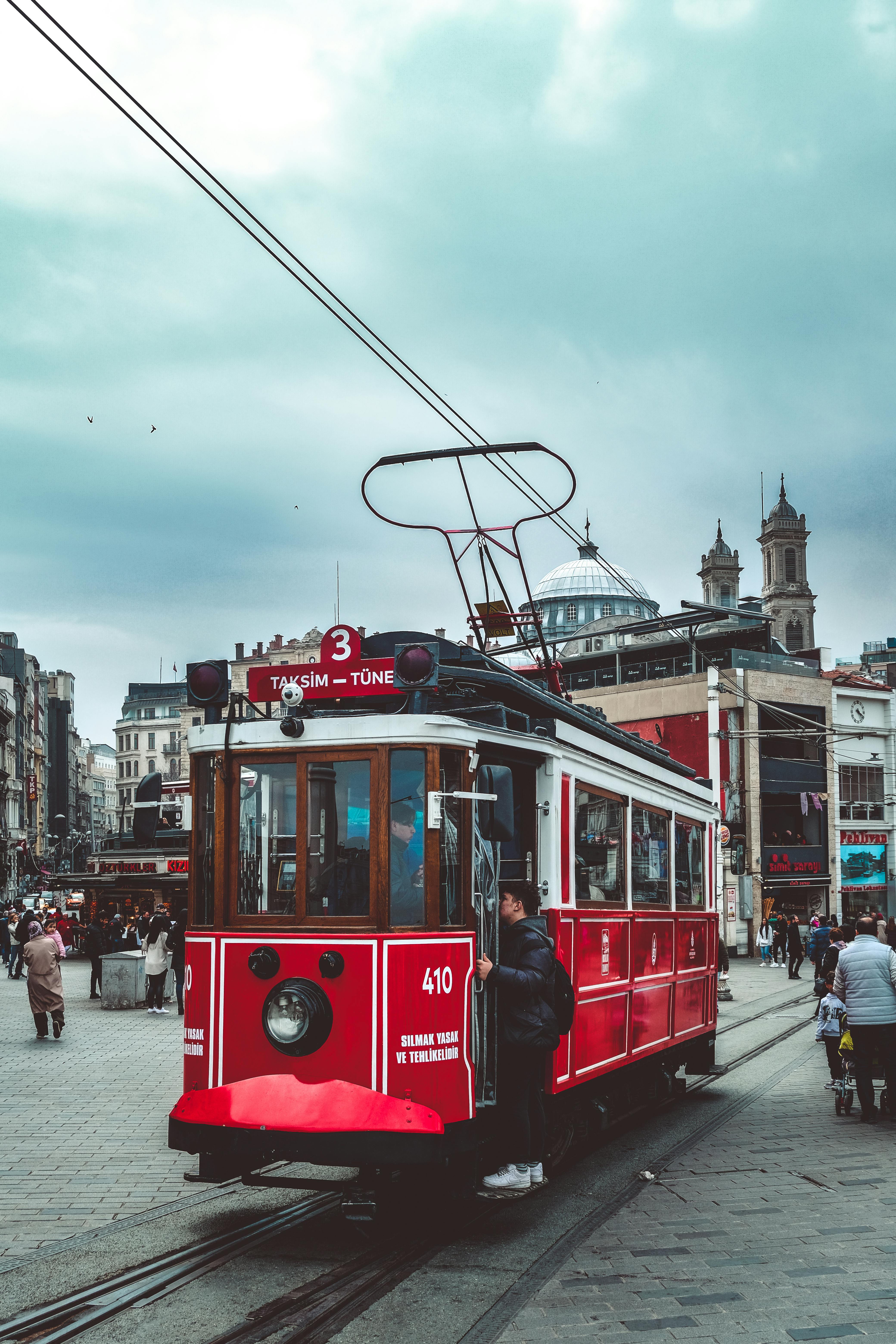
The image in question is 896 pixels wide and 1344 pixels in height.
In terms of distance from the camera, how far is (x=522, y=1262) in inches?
259

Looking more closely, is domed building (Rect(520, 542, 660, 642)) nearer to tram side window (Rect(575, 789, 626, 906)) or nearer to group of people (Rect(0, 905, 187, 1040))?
group of people (Rect(0, 905, 187, 1040))

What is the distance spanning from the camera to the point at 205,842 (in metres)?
7.27

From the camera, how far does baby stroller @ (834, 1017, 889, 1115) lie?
10.8 m

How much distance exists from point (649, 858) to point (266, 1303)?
5.13m

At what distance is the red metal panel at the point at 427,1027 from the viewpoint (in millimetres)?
6523

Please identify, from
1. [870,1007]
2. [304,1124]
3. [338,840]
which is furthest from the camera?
[870,1007]

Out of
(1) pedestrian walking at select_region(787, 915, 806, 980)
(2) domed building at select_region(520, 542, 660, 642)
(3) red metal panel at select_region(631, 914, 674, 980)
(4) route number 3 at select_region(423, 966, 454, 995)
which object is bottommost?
(1) pedestrian walking at select_region(787, 915, 806, 980)

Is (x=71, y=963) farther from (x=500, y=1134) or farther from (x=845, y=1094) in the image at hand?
(x=500, y=1134)

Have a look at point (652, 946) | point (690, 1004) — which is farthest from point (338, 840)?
point (690, 1004)

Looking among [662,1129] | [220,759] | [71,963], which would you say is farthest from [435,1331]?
[71,963]

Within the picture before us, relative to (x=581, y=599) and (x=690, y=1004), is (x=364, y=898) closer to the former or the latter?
(x=690, y=1004)

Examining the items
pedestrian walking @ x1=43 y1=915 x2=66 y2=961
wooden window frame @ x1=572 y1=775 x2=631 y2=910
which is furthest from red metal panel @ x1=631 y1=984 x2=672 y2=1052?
pedestrian walking @ x1=43 y1=915 x2=66 y2=961

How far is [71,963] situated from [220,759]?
3200cm

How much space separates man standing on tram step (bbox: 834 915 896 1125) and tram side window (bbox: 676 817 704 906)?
147cm
